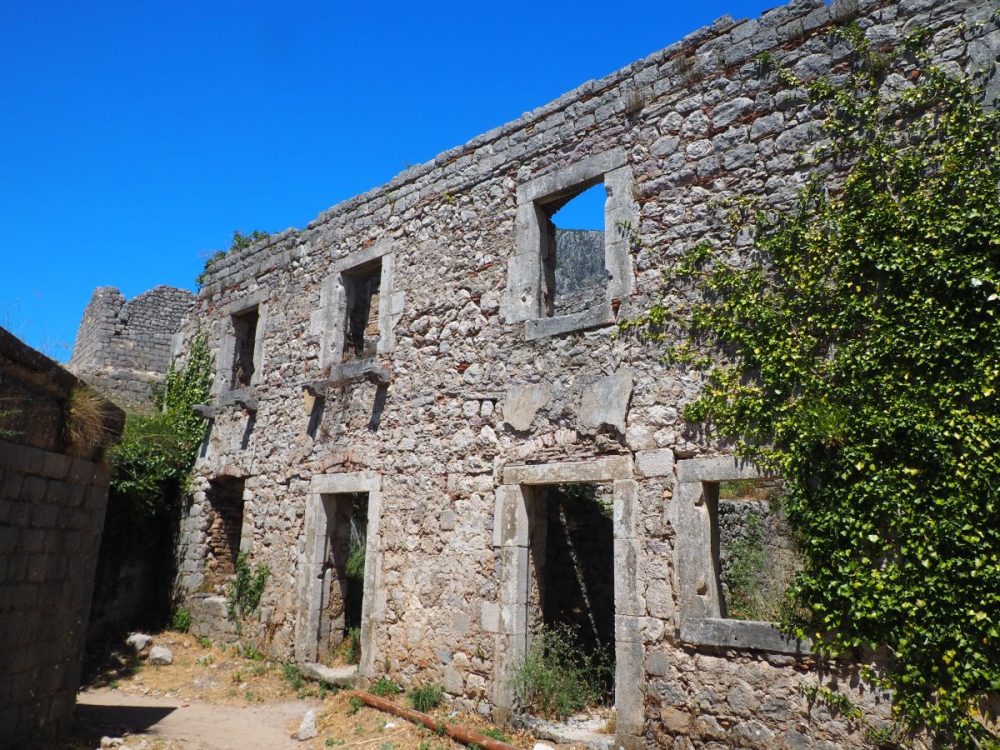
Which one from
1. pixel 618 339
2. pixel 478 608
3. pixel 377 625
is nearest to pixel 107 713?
pixel 377 625

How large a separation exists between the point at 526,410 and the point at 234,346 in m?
5.65

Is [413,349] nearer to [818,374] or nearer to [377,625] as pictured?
[377,625]

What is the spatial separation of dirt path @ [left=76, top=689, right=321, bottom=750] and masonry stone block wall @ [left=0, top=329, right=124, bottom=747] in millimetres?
880

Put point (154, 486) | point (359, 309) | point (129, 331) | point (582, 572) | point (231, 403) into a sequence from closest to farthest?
1. point (582, 572)
2. point (359, 309)
3. point (231, 403)
4. point (154, 486)
5. point (129, 331)

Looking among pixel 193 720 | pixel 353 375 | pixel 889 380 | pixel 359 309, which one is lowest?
pixel 193 720

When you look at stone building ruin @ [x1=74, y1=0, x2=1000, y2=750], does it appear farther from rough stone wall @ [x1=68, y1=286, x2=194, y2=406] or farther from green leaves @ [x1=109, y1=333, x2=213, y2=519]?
rough stone wall @ [x1=68, y1=286, x2=194, y2=406]

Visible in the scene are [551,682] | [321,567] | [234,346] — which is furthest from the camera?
[234,346]

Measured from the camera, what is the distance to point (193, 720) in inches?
258

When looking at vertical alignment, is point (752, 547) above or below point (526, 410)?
below

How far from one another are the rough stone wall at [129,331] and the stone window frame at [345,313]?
6193 millimetres

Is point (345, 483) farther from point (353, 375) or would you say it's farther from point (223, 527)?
point (223, 527)

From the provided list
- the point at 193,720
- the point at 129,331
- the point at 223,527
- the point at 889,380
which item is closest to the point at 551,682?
the point at 193,720

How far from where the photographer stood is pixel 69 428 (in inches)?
209

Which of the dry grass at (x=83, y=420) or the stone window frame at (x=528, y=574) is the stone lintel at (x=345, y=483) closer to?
the stone window frame at (x=528, y=574)
